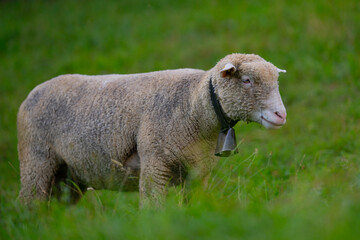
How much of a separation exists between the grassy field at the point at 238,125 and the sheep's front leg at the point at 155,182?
0.55 ft

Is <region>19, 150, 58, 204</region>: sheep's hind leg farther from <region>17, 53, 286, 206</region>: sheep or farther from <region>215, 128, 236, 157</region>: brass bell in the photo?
<region>215, 128, 236, 157</region>: brass bell

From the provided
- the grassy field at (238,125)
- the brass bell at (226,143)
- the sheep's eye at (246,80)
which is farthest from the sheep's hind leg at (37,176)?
the sheep's eye at (246,80)

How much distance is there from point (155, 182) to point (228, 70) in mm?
1220

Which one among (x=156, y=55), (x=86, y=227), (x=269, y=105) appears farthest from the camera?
(x=156, y=55)

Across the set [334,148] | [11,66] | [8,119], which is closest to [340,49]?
[334,148]

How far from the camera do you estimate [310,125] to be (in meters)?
7.02

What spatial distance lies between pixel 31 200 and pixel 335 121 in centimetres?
452

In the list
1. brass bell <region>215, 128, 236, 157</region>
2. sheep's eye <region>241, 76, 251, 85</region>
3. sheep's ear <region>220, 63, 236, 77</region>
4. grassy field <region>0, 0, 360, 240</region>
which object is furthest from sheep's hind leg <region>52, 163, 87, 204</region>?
sheep's eye <region>241, 76, 251, 85</region>

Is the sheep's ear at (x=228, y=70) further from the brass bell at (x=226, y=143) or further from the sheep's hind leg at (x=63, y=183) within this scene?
the sheep's hind leg at (x=63, y=183)

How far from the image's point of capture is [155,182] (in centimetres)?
409

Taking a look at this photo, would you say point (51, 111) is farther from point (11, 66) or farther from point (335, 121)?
point (11, 66)

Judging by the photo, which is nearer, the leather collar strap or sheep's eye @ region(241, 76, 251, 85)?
sheep's eye @ region(241, 76, 251, 85)

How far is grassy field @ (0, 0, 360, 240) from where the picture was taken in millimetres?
2834

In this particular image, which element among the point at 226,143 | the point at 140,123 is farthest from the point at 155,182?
the point at 226,143
